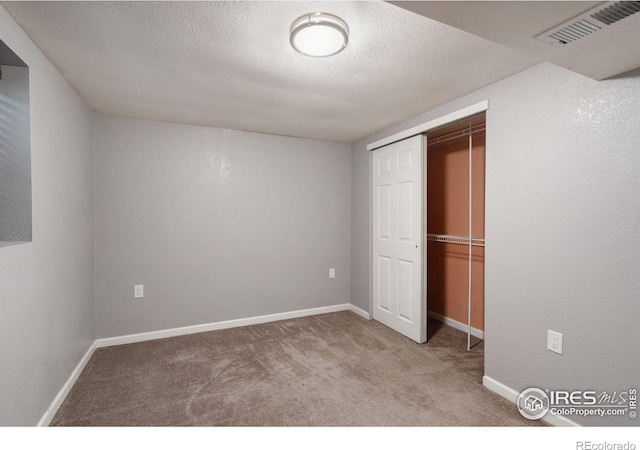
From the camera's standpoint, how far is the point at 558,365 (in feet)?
6.02

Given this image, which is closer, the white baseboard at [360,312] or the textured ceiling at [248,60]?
the textured ceiling at [248,60]

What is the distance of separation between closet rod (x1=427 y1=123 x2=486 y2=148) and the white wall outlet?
1.98 metres

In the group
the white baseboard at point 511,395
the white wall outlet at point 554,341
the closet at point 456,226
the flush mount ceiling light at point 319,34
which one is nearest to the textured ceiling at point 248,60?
the flush mount ceiling light at point 319,34

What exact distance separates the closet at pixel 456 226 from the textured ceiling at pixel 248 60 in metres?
0.88

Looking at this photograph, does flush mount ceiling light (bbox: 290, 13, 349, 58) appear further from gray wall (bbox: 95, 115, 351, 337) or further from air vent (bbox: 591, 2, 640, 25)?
gray wall (bbox: 95, 115, 351, 337)

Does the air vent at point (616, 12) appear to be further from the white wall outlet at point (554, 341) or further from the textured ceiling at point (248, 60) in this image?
the white wall outlet at point (554, 341)

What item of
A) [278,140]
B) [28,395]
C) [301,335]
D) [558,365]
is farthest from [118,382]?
[558,365]

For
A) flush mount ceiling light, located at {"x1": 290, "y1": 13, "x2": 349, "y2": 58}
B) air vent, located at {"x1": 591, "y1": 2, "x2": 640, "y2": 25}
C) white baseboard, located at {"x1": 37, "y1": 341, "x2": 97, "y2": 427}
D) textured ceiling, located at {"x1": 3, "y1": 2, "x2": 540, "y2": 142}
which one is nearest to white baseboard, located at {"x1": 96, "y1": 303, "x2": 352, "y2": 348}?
white baseboard, located at {"x1": 37, "y1": 341, "x2": 97, "y2": 427}

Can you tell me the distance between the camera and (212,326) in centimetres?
336

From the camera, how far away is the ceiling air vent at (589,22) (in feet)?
3.54

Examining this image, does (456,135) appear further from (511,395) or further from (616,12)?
(511,395)

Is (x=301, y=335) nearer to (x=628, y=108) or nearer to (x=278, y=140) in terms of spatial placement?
(x=278, y=140)

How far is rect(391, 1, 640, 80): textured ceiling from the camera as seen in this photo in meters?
1.07
